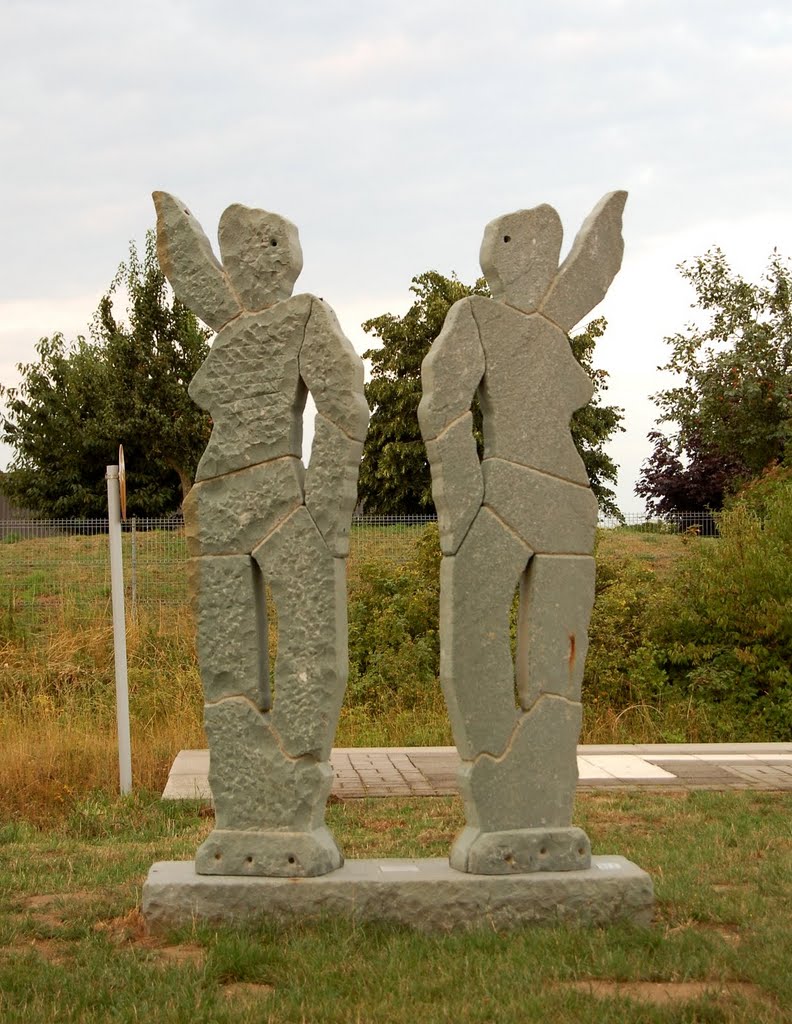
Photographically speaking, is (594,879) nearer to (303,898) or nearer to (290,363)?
(303,898)

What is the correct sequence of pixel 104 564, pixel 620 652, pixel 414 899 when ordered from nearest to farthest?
pixel 414 899, pixel 620 652, pixel 104 564

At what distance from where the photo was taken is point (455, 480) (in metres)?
5.58

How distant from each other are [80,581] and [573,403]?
1167 cm

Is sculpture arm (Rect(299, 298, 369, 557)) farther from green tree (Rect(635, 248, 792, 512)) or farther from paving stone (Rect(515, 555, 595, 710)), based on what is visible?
green tree (Rect(635, 248, 792, 512))

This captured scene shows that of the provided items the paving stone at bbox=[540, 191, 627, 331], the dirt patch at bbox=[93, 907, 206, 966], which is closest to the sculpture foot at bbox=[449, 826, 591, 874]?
the dirt patch at bbox=[93, 907, 206, 966]

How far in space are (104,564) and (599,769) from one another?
9772 millimetres

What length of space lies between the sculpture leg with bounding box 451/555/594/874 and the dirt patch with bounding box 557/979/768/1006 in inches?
37.0

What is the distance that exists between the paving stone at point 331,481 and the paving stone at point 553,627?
3.02ft

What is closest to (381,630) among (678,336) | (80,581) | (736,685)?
(736,685)

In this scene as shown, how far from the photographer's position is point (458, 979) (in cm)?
460

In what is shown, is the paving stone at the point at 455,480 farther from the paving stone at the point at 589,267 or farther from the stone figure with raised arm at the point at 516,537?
the paving stone at the point at 589,267

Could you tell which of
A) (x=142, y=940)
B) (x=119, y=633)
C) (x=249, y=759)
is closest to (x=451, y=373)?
(x=249, y=759)

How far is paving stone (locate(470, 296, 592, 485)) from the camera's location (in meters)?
5.70

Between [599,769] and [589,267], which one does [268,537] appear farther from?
[599,769]
